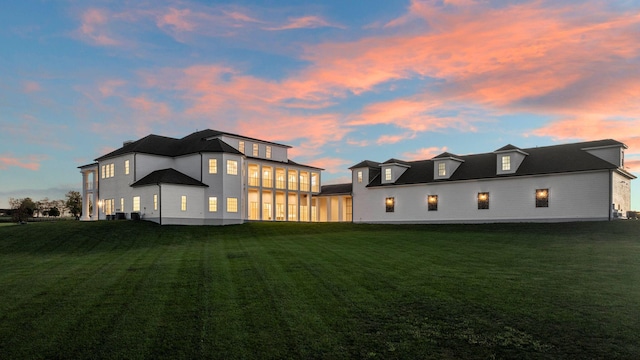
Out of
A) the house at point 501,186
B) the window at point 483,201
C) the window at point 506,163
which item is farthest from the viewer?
the window at point 483,201

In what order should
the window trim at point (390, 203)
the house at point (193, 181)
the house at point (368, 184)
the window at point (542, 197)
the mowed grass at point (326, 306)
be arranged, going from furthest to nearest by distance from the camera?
1. the window trim at point (390, 203)
2. the house at point (193, 181)
3. the window at point (542, 197)
4. the house at point (368, 184)
5. the mowed grass at point (326, 306)

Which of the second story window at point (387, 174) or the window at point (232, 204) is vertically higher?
the second story window at point (387, 174)

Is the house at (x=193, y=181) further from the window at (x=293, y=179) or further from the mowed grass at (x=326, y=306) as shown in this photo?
the mowed grass at (x=326, y=306)

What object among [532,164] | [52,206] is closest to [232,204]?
[532,164]

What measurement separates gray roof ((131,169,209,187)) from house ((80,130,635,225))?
0.53ft

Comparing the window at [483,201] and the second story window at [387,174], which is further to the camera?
the second story window at [387,174]

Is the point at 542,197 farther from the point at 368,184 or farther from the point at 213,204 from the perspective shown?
the point at 213,204

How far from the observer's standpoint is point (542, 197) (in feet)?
130

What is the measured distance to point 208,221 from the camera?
45.7 metres

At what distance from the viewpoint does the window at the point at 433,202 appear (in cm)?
4672

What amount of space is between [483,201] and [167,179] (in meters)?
30.0

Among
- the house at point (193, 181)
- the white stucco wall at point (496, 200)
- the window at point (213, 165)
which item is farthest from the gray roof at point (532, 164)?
the window at point (213, 165)

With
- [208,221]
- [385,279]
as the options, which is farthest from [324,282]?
[208,221]

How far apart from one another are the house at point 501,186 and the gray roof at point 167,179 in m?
18.9
